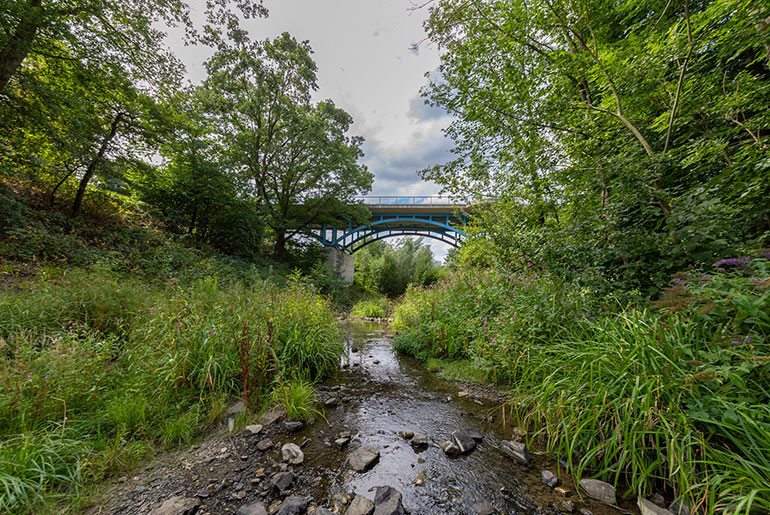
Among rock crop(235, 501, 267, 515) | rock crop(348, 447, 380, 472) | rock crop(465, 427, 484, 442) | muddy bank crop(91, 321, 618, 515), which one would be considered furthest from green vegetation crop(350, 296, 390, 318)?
rock crop(235, 501, 267, 515)

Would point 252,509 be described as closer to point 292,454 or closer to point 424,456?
point 292,454

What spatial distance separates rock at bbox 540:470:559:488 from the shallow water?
0.14ft

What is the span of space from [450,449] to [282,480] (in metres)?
1.36

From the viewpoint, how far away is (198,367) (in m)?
2.52

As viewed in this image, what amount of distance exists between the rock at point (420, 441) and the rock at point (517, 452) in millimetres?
668

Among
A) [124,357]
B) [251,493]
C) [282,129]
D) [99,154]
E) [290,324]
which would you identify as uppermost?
[282,129]

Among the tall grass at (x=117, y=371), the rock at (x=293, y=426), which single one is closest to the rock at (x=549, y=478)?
the rock at (x=293, y=426)

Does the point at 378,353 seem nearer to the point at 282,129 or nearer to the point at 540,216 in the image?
the point at 540,216

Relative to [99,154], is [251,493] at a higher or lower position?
lower

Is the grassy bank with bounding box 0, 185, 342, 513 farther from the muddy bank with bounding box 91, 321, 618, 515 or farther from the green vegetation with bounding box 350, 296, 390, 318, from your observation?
the green vegetation with bounding box 350, 296, 390, 318

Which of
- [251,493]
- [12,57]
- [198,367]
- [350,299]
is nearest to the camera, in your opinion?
[251,493]

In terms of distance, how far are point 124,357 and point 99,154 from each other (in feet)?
24.6

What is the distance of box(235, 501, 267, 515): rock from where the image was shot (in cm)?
145

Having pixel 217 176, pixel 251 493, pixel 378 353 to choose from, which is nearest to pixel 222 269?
pixel 217 176
